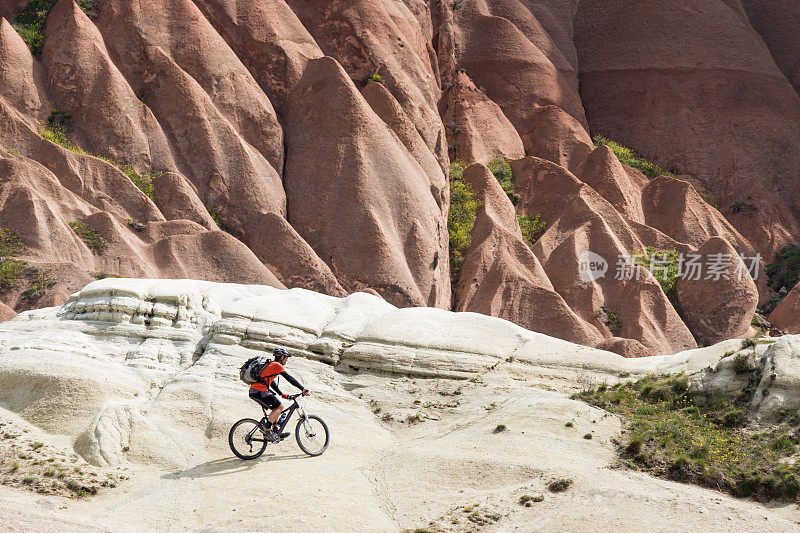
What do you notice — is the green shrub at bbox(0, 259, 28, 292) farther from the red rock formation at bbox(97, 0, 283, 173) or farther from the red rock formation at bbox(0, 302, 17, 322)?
the red rock formation at bbox(97, 0, 283, 173)

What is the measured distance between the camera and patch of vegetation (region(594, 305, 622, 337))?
42.0m

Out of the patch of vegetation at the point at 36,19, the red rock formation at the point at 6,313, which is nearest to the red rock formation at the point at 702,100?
the patch of vegetation at the point at 36,19

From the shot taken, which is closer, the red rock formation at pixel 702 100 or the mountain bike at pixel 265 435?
the mountain bike at pixel 265 435

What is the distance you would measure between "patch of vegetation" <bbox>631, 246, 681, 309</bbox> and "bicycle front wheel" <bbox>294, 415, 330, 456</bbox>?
34641 mm

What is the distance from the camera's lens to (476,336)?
2002cm

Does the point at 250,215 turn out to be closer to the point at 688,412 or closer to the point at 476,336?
the point at 476,336

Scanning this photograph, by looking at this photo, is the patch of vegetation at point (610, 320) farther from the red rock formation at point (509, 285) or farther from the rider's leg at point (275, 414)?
the rider's leg at point (275, 414)

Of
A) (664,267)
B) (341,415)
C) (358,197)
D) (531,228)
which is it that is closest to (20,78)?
(358,197)

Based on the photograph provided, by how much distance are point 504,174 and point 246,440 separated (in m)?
40.6

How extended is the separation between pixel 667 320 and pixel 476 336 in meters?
25.3

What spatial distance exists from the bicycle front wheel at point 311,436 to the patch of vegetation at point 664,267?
3464cm

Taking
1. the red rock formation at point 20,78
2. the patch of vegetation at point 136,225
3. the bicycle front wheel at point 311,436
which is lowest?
A: the patch of vegetation at point 136,225

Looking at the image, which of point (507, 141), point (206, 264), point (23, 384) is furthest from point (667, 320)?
point (23, 384)

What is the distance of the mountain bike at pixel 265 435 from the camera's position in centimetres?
1418
